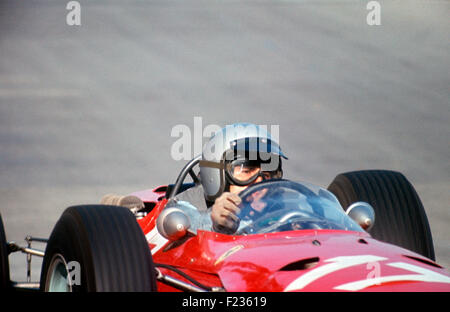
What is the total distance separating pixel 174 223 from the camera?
4.19 metres

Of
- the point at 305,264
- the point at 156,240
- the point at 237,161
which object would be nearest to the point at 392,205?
the point at 237,161

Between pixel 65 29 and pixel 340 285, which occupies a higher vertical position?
pixel 65 29

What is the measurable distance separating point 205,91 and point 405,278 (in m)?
10.8

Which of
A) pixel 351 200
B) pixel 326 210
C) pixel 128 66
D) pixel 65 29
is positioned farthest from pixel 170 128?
pixel 326 210

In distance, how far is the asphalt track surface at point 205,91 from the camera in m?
11.2

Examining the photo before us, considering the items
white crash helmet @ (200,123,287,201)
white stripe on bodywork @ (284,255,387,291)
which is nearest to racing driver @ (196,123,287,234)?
white crash helmet @ (200,123,287,201)

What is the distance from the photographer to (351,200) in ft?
17.9

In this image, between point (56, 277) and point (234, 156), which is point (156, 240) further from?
point (56, 277)

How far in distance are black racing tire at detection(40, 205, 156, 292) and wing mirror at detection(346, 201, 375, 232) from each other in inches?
53.7

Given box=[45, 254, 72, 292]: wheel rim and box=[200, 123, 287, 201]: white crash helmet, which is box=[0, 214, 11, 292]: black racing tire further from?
box=[200, 123, 287, 201]: white crash helmet
